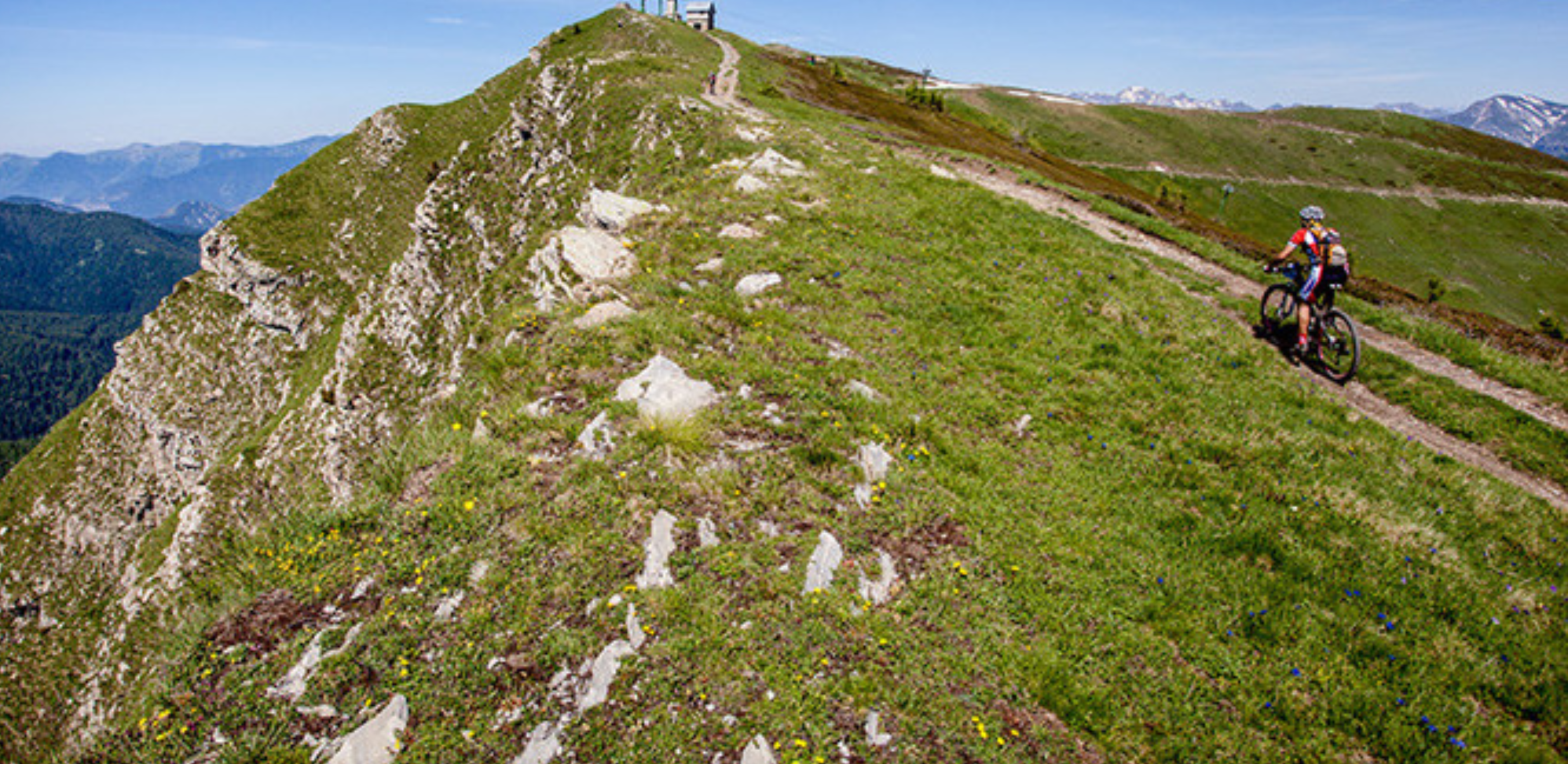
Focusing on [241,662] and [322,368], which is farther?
[322,368]

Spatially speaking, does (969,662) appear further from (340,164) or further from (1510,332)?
(340,164)

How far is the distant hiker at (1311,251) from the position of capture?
15.2 meters

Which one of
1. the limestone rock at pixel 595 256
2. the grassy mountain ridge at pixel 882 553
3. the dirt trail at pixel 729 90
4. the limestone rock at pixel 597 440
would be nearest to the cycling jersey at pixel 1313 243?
the grassy mountain ridge at pixel 882 553

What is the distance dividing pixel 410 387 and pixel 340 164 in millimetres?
72004

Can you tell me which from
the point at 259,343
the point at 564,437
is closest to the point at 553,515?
the point at 564,437

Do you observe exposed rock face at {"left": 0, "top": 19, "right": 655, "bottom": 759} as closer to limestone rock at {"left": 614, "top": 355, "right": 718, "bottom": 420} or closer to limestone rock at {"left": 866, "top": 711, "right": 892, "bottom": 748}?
limestone rock at {"left": 614, "top": 355, "right": 718, "bottom": 420}

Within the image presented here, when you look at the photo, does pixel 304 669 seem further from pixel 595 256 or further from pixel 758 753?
pixel 595 256

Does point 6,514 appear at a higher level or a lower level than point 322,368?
lower

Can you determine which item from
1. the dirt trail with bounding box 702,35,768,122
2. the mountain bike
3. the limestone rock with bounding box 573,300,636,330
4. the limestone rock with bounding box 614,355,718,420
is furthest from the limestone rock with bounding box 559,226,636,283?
the dirt trail with bounding box 702,35,768,122

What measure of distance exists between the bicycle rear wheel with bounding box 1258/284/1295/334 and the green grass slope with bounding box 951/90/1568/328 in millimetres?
102122

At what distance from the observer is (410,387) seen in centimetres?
5109

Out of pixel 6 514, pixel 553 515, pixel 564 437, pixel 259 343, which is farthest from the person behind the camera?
pixel 259 343

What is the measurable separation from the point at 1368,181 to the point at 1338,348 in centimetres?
19420

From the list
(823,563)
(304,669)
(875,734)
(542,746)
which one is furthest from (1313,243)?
(304,669)
